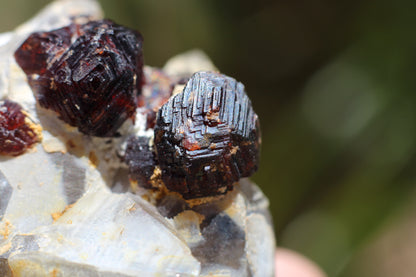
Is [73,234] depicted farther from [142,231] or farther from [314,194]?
[314,194]

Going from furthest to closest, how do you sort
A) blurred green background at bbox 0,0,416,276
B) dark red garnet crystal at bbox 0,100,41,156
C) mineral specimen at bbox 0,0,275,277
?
blurred green background at bbox 0,0,416,276 → dark red garnet crystal at bbox 0,100,41,156 → mineral specimen at bbox 0,0,275,277

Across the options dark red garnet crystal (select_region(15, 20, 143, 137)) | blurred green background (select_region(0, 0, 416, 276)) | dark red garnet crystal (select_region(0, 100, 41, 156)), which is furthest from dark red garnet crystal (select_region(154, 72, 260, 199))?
blurred green background (select_region(0, 0, 416, 276))

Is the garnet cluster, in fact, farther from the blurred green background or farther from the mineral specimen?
the blurred green background

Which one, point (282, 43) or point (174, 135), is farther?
point (282, 43)

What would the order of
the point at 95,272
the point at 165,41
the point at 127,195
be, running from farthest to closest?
the point at 165,41 < the point at 127,195 < the point at 95,272

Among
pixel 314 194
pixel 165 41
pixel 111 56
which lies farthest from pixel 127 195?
pixel 314 194

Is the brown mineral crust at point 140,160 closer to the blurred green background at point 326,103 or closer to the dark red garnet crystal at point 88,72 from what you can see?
the dark red garnet crystal at point 88,72
